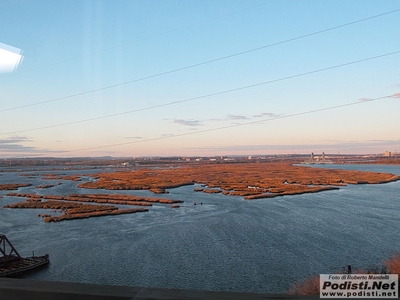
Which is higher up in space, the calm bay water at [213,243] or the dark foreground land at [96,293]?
the dark foreground land at [96,293]

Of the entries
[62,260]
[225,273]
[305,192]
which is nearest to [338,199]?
[305,192]

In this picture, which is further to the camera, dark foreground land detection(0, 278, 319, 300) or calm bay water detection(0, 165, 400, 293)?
calm bay water detection(0, 165, 400, 293)

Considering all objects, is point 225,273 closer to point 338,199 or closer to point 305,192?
point 338,199

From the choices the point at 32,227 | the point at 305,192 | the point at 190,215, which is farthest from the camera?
the point at 305,192

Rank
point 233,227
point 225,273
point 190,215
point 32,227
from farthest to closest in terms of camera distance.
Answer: point 190,215 → point 32,227 → point 233,227 → point 225,273

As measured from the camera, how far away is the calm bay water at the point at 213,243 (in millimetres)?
9836

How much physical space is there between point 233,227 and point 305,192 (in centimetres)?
1361

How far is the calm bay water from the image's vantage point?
984 centimetres

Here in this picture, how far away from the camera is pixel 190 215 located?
18.2 m

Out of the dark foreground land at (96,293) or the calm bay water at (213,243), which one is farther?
the calm bay water at (213,243)

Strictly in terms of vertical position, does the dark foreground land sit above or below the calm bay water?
above

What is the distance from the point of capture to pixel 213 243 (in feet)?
42.2

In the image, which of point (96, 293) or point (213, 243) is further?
point (213, 243)

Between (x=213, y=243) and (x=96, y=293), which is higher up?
(x=96, y=293)
